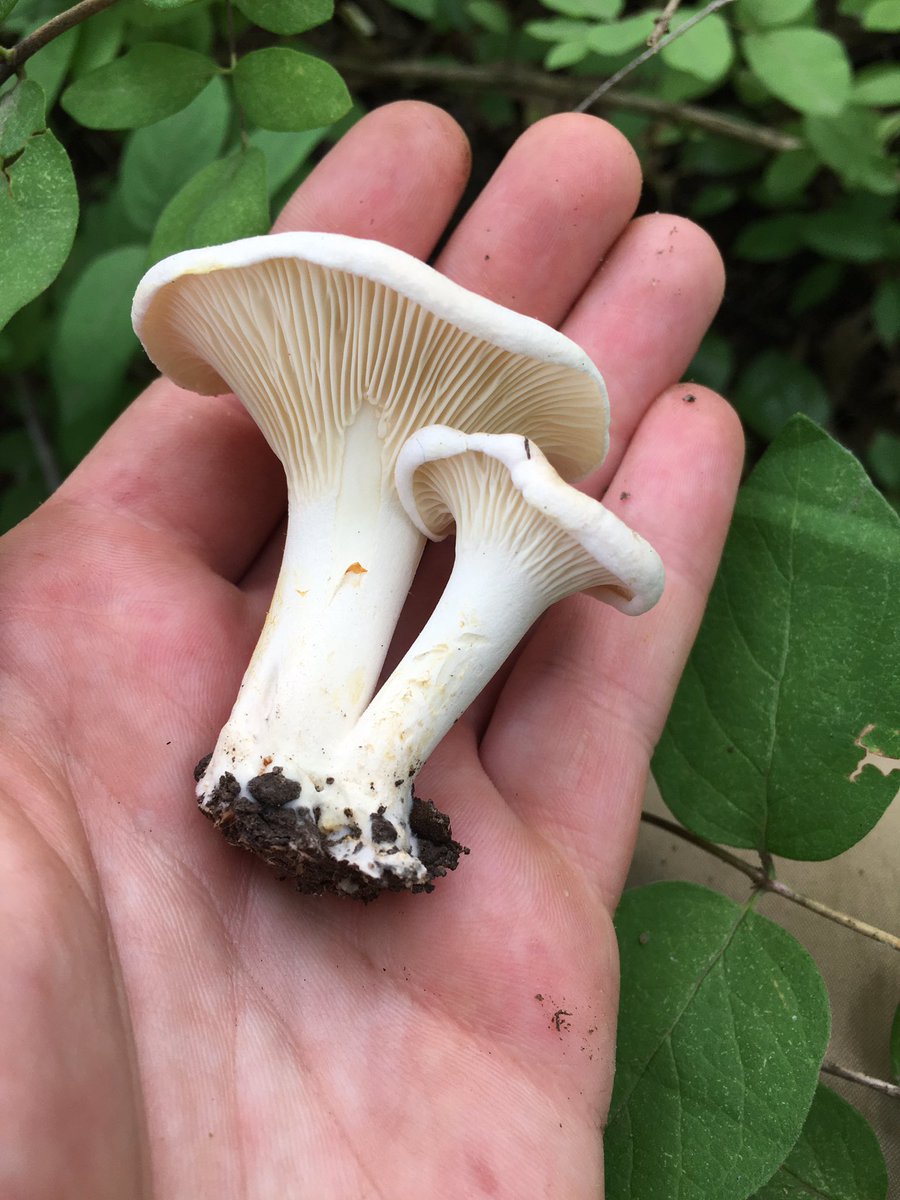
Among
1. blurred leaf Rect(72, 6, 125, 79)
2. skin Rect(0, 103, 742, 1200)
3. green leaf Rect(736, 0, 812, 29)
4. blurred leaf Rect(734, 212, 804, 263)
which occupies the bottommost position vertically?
skin Rect(0, 103, 742, 1200)

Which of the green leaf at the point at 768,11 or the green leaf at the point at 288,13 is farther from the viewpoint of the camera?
the green leaf at the point at 768,11

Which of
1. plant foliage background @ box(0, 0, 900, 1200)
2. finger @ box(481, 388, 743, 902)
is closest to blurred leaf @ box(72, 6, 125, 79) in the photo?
plant foliage background @ box(0, 0, 900, 1200)

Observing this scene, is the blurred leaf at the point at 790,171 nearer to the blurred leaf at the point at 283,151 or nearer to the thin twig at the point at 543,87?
the thin twig at the point at 543,87

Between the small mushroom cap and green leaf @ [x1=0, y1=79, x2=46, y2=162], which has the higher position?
green leaf @ [x1=0, y1=79, x2=46, y2=162]

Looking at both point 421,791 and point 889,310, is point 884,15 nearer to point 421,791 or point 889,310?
point 889,310

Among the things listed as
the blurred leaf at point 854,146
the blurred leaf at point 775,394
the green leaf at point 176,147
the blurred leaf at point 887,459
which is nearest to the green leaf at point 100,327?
the green leaf at point 176,147

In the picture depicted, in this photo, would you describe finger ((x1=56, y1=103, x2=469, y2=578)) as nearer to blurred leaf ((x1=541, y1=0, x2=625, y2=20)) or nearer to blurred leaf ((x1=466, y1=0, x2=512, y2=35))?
blurred leaf ((x1=541, y1=0, x2=625, y2=20))
